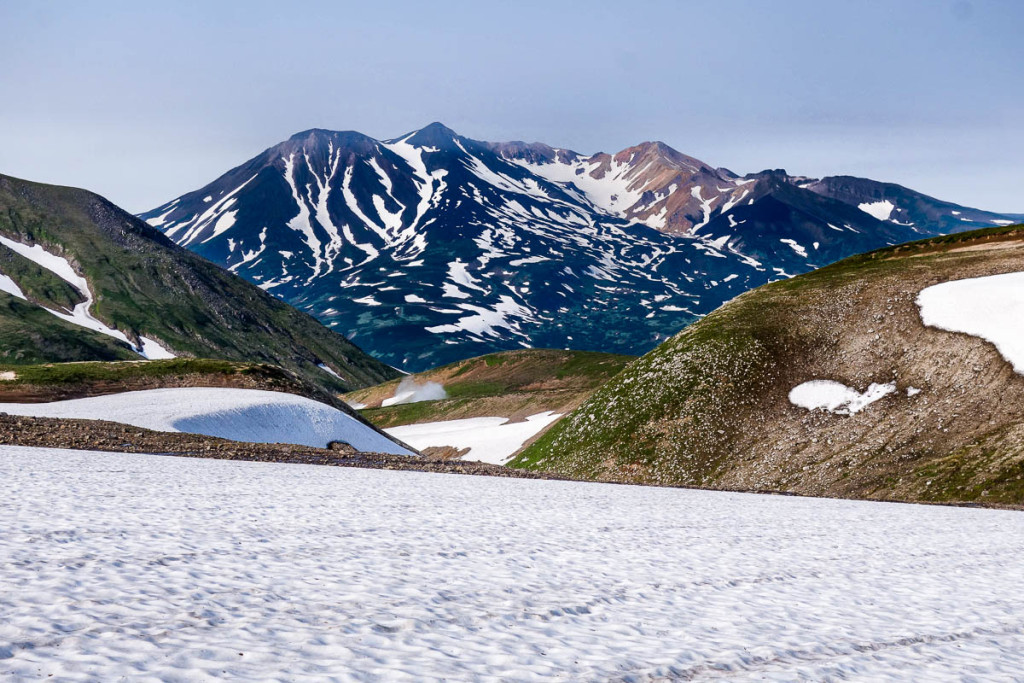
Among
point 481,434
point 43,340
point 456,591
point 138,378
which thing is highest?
point 43,340

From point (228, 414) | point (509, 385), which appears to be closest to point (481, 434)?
point (228, 414)

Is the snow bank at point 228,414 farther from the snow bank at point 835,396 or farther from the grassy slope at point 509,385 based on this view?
the grassy slope at point 509,385

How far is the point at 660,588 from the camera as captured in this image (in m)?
16.4

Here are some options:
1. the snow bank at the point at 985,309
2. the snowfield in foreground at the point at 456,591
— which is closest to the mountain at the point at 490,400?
the snow bank at the point at 985,309

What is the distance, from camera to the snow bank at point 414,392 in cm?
17725

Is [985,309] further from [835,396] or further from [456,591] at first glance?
[456,591]

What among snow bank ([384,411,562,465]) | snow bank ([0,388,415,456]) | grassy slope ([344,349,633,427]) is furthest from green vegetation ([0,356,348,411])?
grassy slope ([344,349,633,427])

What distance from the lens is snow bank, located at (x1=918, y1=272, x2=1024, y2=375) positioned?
59844mm

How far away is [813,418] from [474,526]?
46.3m

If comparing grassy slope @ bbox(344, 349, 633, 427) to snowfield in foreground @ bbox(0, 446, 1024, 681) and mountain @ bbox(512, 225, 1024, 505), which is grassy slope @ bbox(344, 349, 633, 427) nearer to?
mountain @ bbox(512, 225, 1024, 505)

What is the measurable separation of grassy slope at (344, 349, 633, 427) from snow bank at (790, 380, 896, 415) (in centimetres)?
4862

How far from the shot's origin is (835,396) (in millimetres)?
63188

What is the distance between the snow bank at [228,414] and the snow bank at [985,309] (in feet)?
156

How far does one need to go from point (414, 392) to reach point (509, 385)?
28162mm
